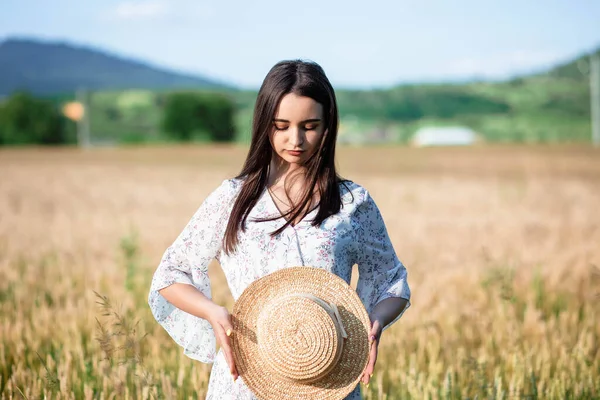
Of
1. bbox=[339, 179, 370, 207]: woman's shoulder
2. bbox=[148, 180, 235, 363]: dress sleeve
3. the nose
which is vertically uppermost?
the nose

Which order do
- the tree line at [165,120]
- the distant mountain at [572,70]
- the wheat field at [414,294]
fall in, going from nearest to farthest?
the wheat field at [414,294], the tree line at [165,120], the distant mountain at [572,70]

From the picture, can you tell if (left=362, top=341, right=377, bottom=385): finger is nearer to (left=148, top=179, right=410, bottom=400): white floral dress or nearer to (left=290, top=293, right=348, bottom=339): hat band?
(left=290, top=293, right=348, bottom=339): hat band

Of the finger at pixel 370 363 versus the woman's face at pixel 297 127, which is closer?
the finger at pixel 370 363

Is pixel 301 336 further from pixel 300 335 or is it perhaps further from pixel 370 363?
pixel 370 363

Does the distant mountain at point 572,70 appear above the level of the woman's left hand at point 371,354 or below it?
above

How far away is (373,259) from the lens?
8.67 feet

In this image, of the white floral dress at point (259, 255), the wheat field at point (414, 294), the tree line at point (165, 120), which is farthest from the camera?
the tree line at point (165, 120)

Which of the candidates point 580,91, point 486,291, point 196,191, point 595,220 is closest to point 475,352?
point 486,291

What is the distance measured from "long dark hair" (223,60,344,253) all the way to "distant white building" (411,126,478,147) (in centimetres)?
5372

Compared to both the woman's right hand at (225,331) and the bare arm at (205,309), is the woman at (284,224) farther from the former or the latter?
the woman's right hand at (225,331)

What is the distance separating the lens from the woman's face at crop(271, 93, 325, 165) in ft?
8.32

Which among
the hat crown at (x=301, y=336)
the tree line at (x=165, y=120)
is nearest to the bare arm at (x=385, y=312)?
the hat crown at (x=301, y=336)

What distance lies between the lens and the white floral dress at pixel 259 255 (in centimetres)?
250

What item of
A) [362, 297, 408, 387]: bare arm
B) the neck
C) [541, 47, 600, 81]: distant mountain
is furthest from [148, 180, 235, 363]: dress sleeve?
[541, 47, 600, 81]: distant mountain
